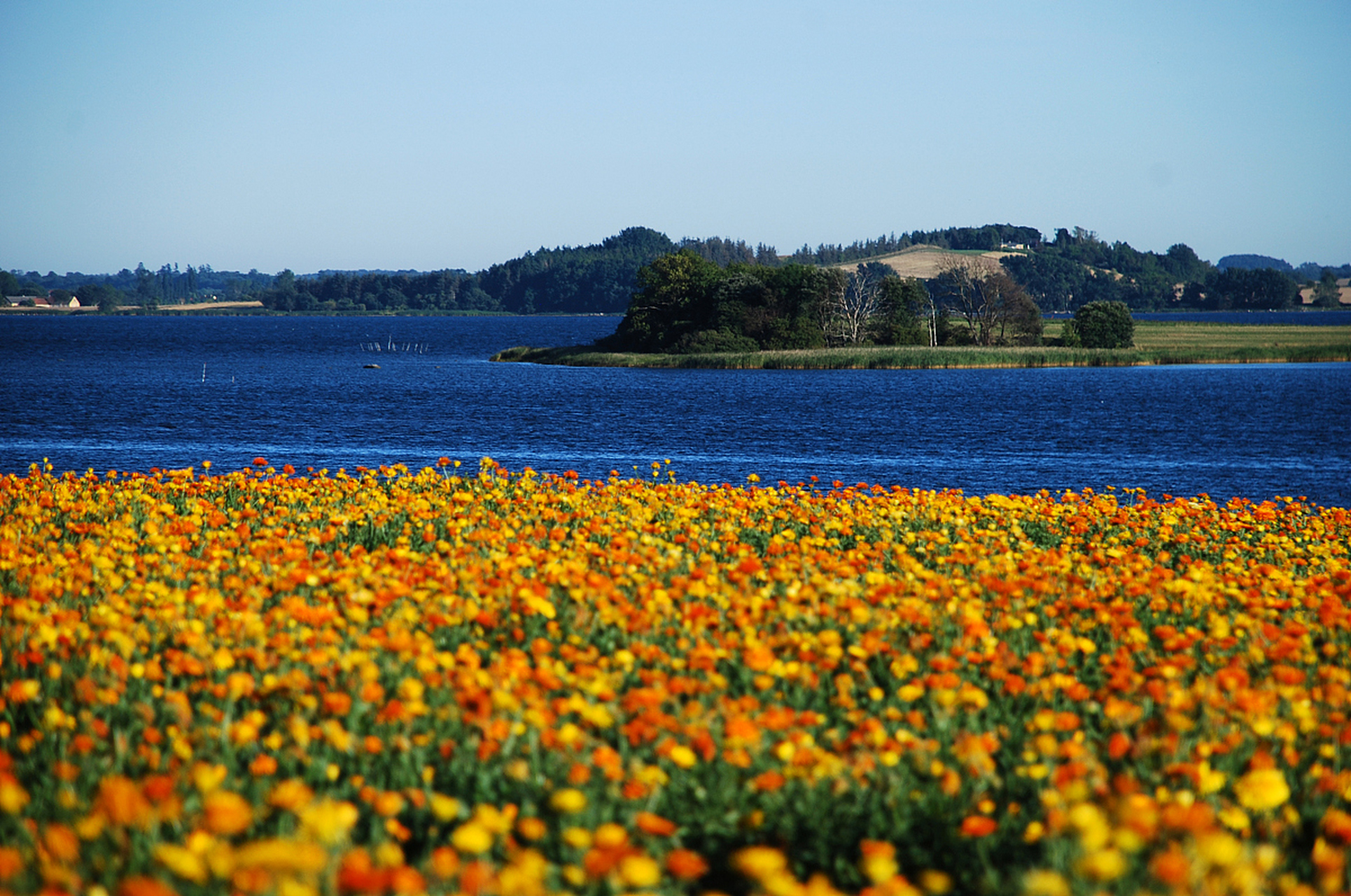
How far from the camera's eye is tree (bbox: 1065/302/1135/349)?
334 feet

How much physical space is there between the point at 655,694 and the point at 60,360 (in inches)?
4399

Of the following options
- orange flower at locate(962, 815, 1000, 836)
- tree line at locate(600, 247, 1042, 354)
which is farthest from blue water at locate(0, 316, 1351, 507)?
orange flower at locate(962, 815, 1000, 836)

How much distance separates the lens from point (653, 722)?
5070 mm

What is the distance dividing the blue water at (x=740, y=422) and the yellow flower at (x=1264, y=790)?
83.9 ft

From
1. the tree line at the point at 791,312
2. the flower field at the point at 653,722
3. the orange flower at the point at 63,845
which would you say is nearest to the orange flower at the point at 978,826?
the flower field at the point at 653,722

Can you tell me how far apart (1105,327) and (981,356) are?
58.9ft

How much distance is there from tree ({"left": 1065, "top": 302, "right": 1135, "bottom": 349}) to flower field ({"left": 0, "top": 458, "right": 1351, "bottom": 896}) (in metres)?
100

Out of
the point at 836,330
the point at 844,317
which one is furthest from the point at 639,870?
the point at 844,317

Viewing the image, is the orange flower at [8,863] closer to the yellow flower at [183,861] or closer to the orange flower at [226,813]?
the yellow flower at [183,861]

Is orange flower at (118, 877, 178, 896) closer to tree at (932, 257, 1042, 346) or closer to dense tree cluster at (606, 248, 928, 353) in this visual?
dense tree cluster at (606, 248, 928, 353)

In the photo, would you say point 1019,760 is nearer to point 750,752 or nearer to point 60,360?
point 750,752

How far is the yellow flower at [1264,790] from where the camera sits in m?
4.50

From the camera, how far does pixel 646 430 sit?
47031 mm

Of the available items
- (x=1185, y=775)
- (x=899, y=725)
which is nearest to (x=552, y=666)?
(x=899, y=725)
